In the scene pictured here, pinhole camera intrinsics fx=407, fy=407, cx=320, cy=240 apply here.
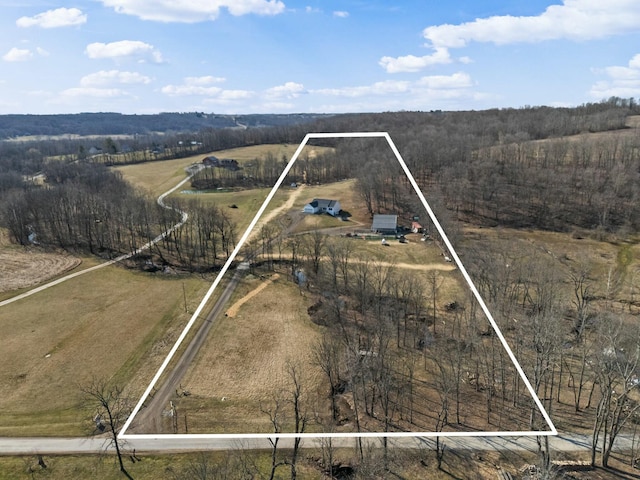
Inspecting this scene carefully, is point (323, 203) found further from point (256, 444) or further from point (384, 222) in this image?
point (256, 444)

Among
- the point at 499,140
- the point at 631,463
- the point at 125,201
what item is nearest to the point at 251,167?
the point at 125,201

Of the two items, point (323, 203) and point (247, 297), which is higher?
point (323, 203)

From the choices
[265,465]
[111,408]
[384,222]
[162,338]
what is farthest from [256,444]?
[384,222]

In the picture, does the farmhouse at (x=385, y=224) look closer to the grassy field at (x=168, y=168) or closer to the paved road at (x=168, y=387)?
the grassy field at (x=168, y=168)

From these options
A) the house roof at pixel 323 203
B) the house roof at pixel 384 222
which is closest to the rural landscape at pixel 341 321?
the house roof at pixel 384 222

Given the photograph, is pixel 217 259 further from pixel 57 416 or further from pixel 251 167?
pixel 251 167

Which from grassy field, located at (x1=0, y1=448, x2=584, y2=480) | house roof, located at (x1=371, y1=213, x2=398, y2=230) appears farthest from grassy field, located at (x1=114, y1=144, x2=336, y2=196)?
Answer: grassy field, located at (x1=0, y1=448, x2=584, y2=480)

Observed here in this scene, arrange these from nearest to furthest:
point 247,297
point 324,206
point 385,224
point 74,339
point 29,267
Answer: point 74,339 → point 247,297 → point 29,267 → point 385,224 → point 324,206

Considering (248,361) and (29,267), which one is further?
(29,267)
